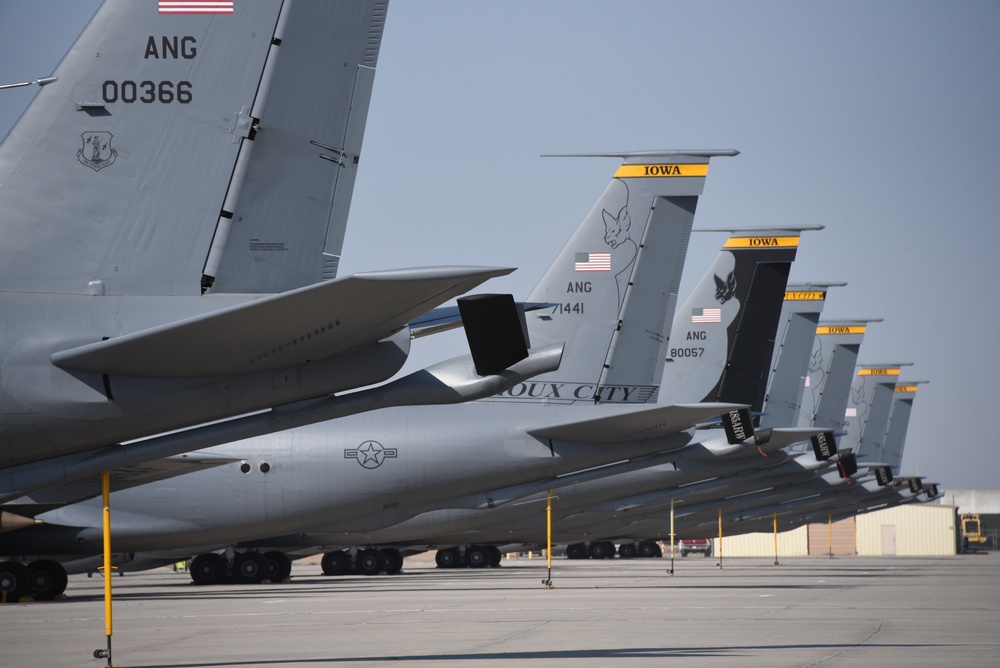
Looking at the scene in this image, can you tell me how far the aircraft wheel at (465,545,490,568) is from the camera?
150 ft

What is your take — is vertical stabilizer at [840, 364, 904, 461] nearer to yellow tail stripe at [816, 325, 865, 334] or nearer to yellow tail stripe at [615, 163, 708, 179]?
yellow tail stripe at [816, 325, 865, 334]

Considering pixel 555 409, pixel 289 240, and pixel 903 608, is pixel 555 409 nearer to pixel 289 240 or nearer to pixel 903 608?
pixel 903 608

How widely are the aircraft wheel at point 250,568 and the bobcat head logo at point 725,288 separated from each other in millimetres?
13382

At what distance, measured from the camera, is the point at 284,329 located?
9289 mm

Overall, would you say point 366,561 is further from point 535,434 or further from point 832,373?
point 832,373

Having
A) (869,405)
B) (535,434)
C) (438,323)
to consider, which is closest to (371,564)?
(535,434)

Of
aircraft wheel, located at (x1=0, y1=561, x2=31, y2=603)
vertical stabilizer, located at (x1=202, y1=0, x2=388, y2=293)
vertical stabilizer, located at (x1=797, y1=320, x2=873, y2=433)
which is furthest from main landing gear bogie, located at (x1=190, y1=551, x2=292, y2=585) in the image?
vertical stabilizer, located at (x1=797, y1=320, x2=873, y2=433)

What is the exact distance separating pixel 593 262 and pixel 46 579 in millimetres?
12514

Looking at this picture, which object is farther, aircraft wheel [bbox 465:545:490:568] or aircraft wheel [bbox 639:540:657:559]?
aircraft wheel [bbox 639:540:657:559]

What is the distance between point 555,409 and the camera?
24.2 meters

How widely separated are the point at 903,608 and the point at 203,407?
14382 millimetres

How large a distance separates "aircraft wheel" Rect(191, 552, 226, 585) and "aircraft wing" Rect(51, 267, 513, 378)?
69.0 ft

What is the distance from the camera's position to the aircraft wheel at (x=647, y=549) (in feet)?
220

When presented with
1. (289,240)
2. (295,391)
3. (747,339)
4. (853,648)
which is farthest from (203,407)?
(747,339)
